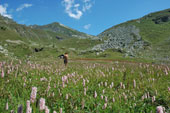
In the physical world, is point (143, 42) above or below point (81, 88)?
above

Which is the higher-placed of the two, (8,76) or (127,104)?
(8,76)

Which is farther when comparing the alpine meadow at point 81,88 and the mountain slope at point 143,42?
the mountain slope at point 143,42

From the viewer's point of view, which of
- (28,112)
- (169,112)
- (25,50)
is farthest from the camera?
(25,50)

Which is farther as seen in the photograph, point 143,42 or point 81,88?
point 143,42

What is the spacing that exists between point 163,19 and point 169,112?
444 ft

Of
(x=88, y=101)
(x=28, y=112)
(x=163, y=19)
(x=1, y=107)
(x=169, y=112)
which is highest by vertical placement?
(x=163, y=19)

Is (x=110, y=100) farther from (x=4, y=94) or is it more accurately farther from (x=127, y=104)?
(x=4, y=94)

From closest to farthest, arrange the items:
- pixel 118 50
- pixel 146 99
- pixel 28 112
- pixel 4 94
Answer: pixel 28 112 < pixel 4 94 < pixel 146 99 < pixel 118 50

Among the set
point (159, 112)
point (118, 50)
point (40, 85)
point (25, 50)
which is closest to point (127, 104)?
point (159, 112)

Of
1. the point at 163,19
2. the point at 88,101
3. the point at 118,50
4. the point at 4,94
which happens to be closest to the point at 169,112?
the point at 88,101

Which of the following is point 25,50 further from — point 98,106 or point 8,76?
point 98,106

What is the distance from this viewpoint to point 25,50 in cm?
3192

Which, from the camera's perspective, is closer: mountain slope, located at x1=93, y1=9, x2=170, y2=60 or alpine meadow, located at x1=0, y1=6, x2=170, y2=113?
alpine meadow, located at x1=0, y1=6, x2=170, y2=113

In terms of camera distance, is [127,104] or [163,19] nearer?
[127,104]
